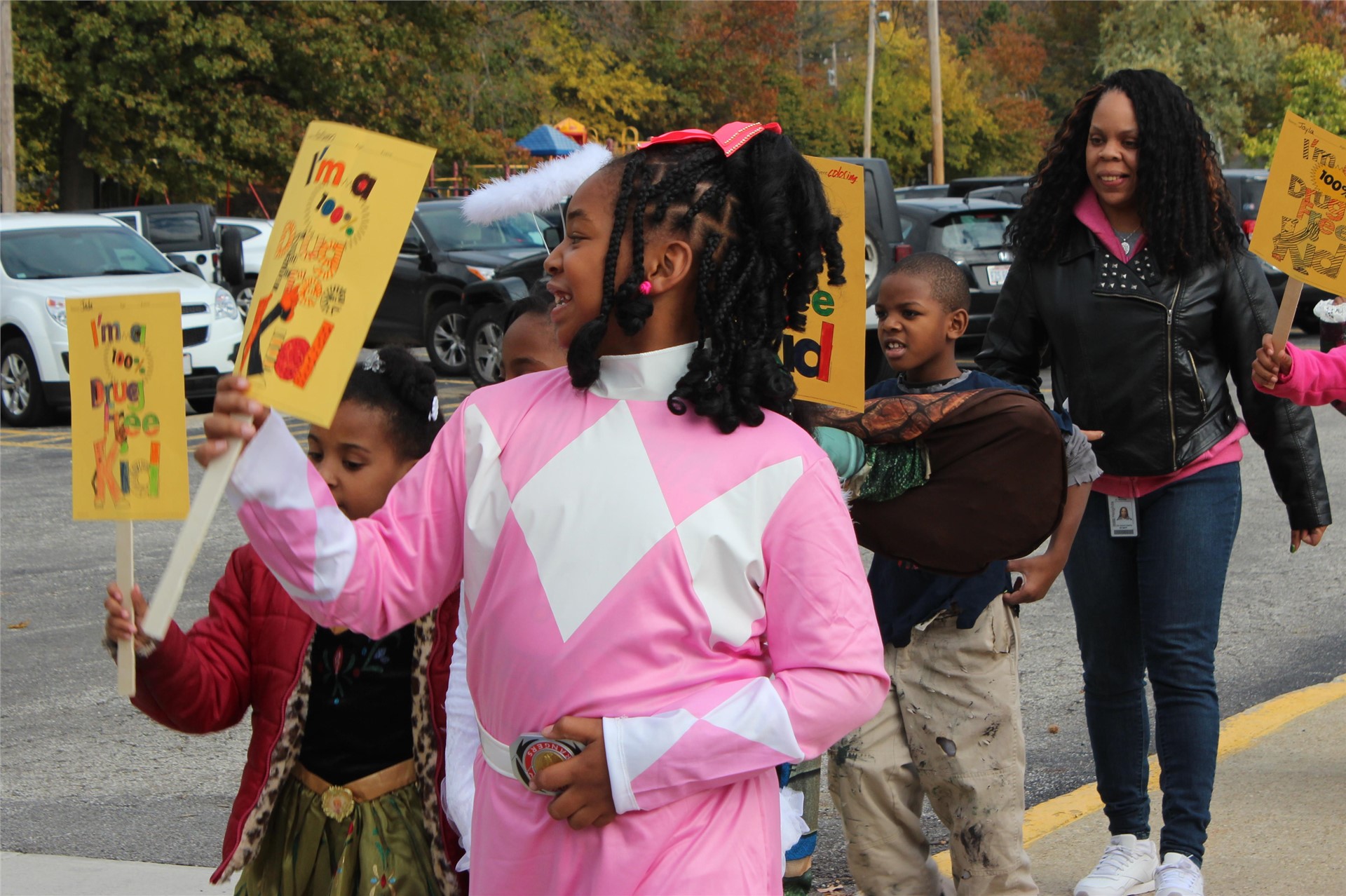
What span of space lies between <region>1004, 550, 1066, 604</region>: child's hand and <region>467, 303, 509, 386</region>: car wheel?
434 inches

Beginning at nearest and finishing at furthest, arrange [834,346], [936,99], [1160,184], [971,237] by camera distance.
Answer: [834,346] < [1160,184] < [971,237] < [936,99]

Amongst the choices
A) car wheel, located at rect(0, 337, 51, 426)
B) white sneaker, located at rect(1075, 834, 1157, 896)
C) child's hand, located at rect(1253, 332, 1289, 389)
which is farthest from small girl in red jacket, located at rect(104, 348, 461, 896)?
car wheel, located at rect(0, 337, 51, 426)

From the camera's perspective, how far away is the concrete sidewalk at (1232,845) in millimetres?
3850

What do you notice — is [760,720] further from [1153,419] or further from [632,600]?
[1153,419]

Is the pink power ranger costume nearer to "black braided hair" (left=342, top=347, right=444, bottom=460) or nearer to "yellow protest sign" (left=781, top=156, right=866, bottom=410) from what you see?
"black braided hair" (left=342, top=347, right=444, bottom=460)

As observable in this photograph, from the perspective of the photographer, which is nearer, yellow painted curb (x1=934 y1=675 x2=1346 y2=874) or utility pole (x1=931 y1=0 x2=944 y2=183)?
yellow painted curb (x1=934 y1=675 x2=1346 y2=874)

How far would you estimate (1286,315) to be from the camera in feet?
10.7

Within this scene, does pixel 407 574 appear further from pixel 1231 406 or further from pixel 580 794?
pixel 1231 406

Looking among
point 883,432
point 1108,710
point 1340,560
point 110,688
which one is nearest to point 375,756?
point 883,432

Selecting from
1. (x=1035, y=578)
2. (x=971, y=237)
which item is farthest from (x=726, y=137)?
(x=971, y=237)

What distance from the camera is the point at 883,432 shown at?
9.66ft

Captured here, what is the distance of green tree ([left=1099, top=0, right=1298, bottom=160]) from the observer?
4841cm

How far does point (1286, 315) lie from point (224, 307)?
1195 cm

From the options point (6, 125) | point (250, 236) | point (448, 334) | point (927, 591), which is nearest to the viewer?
point (927, 591)
